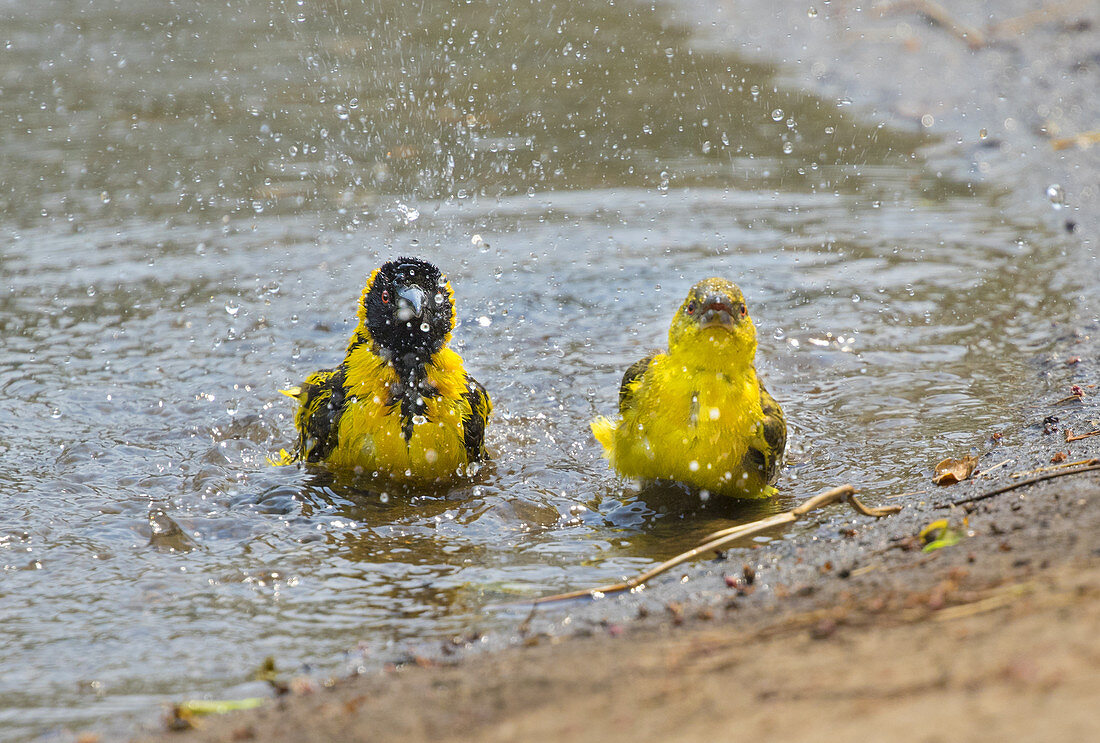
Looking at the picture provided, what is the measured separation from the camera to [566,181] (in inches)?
413

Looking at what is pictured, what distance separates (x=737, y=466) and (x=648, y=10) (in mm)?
12837

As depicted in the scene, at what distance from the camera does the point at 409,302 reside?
18.0 ft

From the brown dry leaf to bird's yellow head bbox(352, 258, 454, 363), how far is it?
2491mm

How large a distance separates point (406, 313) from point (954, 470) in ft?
8.78

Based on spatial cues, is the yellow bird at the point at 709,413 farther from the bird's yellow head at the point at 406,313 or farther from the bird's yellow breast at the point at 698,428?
the bird's yellow head at the point at 406,313

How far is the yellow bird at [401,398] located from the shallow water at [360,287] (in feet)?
0.67

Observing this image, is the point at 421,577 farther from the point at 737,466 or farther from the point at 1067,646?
the point at 1067,646

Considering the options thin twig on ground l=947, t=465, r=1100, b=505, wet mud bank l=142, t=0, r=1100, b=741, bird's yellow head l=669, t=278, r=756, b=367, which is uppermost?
bird's yellow head l=669, t=278, r=756, b=367

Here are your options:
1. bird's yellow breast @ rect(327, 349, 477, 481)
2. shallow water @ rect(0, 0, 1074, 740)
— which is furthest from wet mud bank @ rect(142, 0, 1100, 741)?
bird's yellow breast @ rect(327, 349, 477, 481)

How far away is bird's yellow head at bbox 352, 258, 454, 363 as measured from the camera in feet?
18.2

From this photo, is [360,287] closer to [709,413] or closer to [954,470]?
[709,413]

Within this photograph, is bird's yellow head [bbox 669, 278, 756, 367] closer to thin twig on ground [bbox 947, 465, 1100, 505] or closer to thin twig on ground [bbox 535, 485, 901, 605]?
thin twig on ground [bbox 535, 485, 901, 605]

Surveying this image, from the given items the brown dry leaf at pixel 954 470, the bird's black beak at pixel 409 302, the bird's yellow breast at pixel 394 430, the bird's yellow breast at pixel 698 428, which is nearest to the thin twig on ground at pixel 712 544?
the bird's yellow breast at pixel 698 428

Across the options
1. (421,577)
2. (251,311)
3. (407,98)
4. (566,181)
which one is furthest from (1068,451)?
(407,98)
